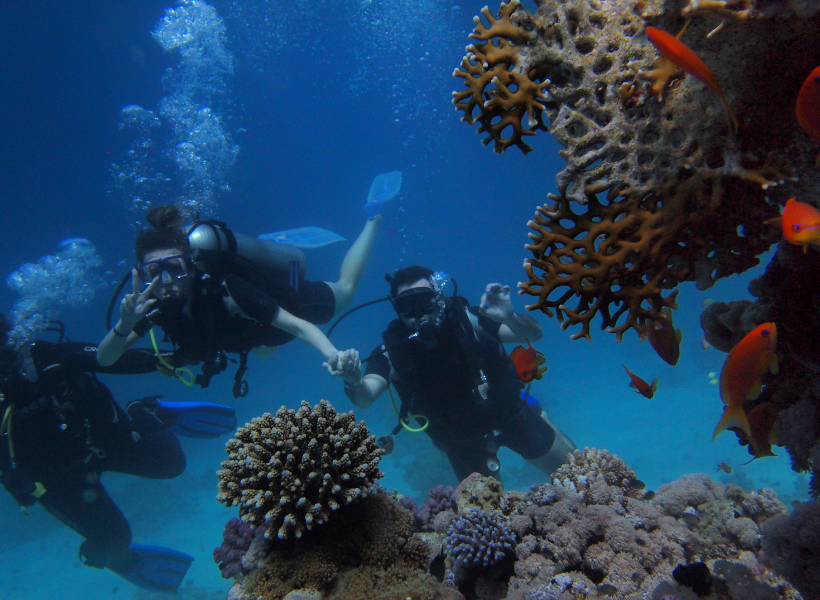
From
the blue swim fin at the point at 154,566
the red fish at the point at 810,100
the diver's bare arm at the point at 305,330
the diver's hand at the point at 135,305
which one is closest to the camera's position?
the red fish at the point at 810,100

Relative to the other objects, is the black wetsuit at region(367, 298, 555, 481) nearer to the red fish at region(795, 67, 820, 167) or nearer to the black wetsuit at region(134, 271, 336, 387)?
the black wetsuit at region(134, 271, 336, 387)

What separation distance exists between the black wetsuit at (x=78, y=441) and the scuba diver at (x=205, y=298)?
1.28 m

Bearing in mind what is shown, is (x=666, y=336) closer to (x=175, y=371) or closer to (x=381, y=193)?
(x=175, y=371)

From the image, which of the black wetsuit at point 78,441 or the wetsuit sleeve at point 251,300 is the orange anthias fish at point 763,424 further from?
the black wetsuit at point 78,441

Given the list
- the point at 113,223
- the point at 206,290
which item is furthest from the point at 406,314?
the point at 113,223

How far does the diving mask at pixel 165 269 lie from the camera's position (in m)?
5.94

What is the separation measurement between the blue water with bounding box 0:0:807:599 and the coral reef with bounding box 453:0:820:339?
14.9 meters

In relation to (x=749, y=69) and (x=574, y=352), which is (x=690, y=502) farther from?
(x=574, y=352)

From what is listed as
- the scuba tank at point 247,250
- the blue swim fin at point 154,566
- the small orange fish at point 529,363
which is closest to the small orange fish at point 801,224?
the small orange fish at point 529,363

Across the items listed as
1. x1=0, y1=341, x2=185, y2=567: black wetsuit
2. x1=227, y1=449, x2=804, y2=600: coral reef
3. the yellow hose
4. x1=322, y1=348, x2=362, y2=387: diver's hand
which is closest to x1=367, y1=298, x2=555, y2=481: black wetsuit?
x1=322, y1=348, x2=362, y2=387: diver's hand

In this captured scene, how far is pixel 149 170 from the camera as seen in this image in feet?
77.3

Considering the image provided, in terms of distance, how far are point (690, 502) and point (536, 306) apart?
119 inches

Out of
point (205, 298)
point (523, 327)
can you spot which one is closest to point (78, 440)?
point (205, 298)

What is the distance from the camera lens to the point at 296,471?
2332mm
